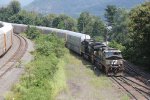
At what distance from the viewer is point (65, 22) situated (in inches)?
6959

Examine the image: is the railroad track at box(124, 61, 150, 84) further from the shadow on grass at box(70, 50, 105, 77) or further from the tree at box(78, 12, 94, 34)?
the tree at box(78, 12, 94, 34)

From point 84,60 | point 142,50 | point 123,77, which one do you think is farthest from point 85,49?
point 123,77

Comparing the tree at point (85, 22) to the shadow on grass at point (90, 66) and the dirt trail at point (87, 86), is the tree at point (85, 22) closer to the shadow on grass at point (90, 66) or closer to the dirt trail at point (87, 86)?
the shadow on grass at point (90, 66)

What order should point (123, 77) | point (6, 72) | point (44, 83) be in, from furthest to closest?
1. point (123, 77)
2. point (6, 72)
3. point (44, 83)

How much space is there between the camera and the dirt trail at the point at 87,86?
30719 millimetres

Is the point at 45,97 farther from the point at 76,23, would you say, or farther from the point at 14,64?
the point at 76,23

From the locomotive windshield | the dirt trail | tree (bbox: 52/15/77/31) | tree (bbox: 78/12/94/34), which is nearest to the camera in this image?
the dirt trail

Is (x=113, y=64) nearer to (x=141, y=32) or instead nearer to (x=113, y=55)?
(x=113, y=55)

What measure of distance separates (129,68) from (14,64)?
48.6 feet

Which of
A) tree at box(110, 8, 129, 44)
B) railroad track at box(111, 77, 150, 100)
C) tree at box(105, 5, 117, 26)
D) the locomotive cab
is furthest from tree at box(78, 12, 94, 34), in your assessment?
railroad track at box(111, 77, 150, 100)

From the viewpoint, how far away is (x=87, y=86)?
35.1 m

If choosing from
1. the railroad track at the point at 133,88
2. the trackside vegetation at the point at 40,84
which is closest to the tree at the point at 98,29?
the railroad track at the point at 133,88

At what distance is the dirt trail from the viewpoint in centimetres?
3072

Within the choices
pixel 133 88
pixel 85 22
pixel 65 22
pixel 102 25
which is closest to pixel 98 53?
pixel 133 88
